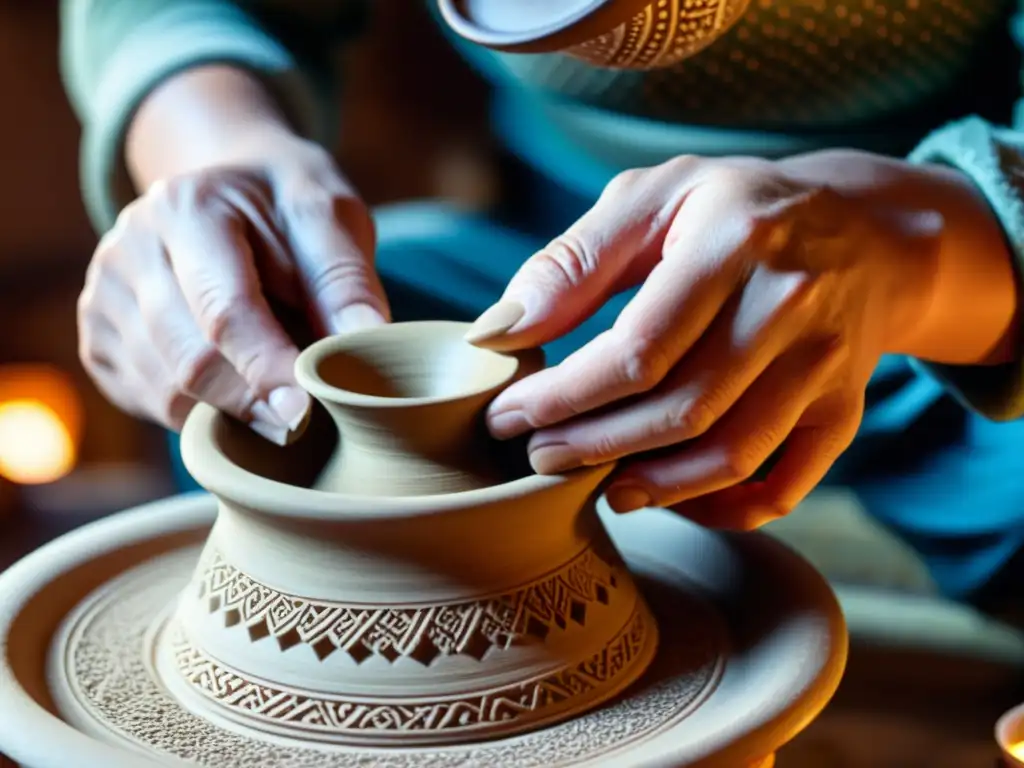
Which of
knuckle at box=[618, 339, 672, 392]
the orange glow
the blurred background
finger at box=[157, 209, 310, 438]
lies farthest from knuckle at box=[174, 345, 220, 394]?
the orange glow

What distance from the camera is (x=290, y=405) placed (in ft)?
2.83

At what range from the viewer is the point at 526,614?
31.0 inches

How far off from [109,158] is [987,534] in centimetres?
98

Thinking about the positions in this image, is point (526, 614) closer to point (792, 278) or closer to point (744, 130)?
point (792, 278)

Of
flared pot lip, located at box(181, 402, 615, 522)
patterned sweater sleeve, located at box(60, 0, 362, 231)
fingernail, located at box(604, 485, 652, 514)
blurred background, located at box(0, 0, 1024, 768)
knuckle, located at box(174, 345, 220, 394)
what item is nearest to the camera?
flared pot lip, located at box(181, 402, 615, 522)

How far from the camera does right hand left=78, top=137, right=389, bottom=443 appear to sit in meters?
0.90

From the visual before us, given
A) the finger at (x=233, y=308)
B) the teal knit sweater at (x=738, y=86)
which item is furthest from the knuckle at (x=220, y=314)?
the teal knit sweater at (x=738, y=86)

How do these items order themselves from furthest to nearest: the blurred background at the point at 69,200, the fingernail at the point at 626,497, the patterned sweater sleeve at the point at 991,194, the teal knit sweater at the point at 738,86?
1. the blurred background at the point at 69,200
2. the teal knit sweater at the point at 738,86
3. the patterned sweater sleeve at the point at 991,194
4. the fingernail at the point at 626,497

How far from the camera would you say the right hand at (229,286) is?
2.96 ft

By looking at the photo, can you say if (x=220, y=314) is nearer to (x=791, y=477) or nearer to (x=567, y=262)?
(x=567, y=262)

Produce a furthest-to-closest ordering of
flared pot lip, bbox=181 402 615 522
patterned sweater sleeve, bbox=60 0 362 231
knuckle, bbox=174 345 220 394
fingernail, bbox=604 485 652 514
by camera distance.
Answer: patterned sweater sleeve, bbox=60 0 362 231
knuckle, bbox=174 345 220 394
fingernail, bbox=604 485 652 514
flared pot lip, bbox=181 402 615 522

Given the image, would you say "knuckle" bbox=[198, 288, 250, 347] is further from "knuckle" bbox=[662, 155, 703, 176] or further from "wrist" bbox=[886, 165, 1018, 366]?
"wrist" bbox=[886, 165, 1018, 366]

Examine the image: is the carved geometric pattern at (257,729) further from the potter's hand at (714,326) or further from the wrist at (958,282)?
the wrist at (958,282)

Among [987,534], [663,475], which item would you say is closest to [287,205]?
[663,475]
